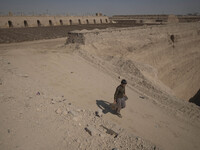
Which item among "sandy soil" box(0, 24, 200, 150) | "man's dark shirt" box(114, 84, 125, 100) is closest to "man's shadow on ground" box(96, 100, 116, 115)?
"sandy soil" box(0, 24, 200, 150)

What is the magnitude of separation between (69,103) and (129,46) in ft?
30.3

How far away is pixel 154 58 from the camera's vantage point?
1404 centimetres

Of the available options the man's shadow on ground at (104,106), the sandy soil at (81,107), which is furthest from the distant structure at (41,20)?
the man's shadow on ground at (104,106)

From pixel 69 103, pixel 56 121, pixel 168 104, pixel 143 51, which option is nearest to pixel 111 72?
pixel 168 104

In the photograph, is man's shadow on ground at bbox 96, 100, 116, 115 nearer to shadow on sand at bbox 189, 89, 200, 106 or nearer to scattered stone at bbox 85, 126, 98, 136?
scattered stone at bbox 85, 126, 98, 136

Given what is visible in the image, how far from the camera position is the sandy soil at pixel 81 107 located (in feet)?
10.8

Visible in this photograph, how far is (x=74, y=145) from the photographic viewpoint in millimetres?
3111

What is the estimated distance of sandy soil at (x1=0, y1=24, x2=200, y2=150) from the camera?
129 inches

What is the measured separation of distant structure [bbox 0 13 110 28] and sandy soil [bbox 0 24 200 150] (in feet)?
70.8

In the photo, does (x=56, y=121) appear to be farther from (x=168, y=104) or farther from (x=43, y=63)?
(x=43, y=63)

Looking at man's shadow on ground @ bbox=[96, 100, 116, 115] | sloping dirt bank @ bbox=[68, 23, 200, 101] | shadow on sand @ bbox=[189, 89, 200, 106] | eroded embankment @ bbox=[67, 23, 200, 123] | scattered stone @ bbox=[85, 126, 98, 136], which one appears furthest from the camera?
shadow on sand @ bbox=[189, 89, 200, 106]

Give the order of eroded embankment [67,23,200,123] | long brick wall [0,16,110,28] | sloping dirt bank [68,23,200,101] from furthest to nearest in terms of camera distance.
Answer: long brick wall [0,16,110,28] < sloping dirt bank [68,23,200,101] < eroded embankment [67,23,200,123]

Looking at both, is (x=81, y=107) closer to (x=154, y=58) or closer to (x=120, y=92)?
(x=120, y=92)

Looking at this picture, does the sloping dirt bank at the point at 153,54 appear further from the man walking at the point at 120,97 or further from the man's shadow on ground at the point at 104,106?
the man walking at the point at 120,97
